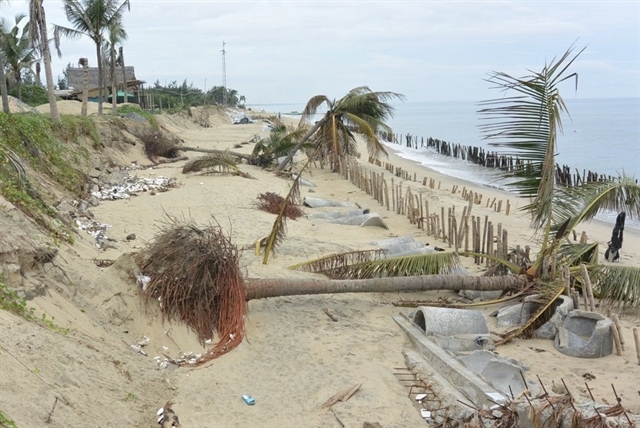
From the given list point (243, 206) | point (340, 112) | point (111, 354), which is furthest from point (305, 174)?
point (111, 354)

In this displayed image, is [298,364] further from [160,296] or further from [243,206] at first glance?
[243,206]

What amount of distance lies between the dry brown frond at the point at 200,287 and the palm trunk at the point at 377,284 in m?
0.44

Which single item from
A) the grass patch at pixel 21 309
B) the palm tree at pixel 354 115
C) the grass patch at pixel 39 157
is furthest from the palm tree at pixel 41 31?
the grass patch at pixel 21 309

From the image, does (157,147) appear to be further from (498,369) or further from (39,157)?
(498,369)

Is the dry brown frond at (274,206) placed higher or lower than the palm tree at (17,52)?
lower

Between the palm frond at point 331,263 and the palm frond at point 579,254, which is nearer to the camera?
the palm frond at point 579,254

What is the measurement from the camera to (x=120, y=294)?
6914 millimetres

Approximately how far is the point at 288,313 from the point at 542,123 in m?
4.17

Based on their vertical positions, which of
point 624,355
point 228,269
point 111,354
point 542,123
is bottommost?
Answer: point 624,355

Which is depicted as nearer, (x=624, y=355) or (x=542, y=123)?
(x=624, y=355)

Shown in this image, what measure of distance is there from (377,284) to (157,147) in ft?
59.1

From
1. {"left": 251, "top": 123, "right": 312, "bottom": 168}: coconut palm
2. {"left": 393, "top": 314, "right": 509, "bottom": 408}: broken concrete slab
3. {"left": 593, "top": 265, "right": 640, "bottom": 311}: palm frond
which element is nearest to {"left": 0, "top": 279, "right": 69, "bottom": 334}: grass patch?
{"left": 393, "top": 314, "right": 509, "bottom": 408}: broken concrete slab

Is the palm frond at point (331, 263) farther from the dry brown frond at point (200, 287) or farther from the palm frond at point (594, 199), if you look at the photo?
the palm frond at point (594, 199)

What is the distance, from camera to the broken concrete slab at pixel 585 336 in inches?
263
